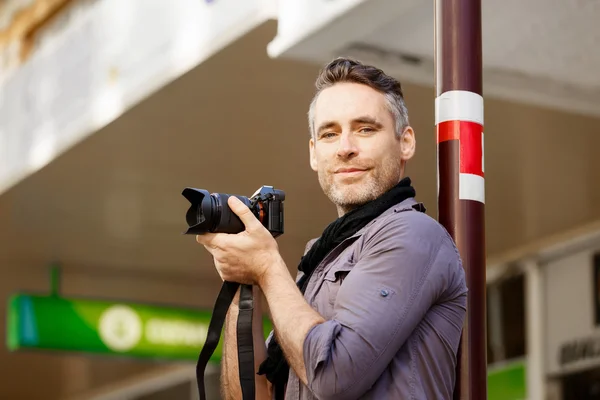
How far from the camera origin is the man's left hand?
2752 mm

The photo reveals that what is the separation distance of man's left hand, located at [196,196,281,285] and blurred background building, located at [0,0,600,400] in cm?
285

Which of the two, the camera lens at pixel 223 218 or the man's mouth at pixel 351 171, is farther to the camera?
the man's mouth at pixel 351 171

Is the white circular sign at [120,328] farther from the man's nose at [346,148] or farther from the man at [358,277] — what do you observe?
the man's nose at [346,148]

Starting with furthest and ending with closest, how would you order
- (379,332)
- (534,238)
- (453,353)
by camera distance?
(534,238)
(453,353)
(379,332)

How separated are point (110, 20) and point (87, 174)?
132cm

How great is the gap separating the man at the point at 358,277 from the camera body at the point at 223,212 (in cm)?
2

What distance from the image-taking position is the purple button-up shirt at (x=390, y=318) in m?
2.49

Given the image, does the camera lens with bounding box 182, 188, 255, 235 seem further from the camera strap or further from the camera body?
the camera strap

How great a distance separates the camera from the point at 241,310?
9.34ft

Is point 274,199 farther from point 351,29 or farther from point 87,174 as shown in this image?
point 87,174

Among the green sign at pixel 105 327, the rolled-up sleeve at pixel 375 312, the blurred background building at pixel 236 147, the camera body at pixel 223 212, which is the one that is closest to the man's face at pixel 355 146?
the camera body at pixel 223 212

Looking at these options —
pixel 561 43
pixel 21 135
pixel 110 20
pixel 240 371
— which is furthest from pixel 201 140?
pixel 240 371

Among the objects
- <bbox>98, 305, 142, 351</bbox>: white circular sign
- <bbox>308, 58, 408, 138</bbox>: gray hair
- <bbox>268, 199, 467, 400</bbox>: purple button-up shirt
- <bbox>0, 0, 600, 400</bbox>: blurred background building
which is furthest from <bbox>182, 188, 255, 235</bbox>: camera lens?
<bbox>98, 305, 142, 351</bbox>: white circular sign

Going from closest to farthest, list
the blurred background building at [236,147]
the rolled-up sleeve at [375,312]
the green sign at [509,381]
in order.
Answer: the rolled-up sleeve at [375,312] → the blurred background building at [236,147] → the green sign at [509,381]
